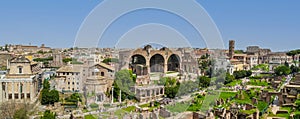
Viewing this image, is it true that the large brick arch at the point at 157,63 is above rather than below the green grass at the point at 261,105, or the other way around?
above

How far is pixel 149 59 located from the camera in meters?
20.9

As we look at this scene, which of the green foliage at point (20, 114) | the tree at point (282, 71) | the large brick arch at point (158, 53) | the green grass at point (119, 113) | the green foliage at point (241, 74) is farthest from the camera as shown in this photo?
the tree at point (282, 71)

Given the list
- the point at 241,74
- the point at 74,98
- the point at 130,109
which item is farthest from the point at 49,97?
the point at 241,74

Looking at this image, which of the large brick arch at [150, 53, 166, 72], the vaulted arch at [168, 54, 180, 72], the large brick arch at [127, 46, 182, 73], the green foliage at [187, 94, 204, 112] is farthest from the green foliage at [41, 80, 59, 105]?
the vaulted arch at [168, 54, 180, 72]

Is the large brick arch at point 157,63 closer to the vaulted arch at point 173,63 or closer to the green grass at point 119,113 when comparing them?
the vaulted arch at point 173,63

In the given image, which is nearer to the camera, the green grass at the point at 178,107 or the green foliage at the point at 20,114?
the green foliage at the point at 20,114

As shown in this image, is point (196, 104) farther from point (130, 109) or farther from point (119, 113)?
point (119, 113)

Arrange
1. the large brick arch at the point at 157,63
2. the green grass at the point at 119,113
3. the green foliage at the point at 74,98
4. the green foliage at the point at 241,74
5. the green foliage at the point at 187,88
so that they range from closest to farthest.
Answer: the green grass at the point at 119,113 → the green foliage at the point at 74,98 → the green foliage at the point at 187,88 → the large brick arch at the point at 157,63 → the green foliage at the point at 241,74

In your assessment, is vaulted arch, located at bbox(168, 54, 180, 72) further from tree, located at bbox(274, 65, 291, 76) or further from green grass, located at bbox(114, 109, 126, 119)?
green grass, located at bbox(114, 109, 126, 119)

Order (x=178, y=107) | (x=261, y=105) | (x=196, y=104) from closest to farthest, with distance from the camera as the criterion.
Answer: (x=178, y=107) < (x=196, y=104) < (x=261, y=105)

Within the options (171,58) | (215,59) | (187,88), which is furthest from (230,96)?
(171,58)

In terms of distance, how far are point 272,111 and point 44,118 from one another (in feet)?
25.7

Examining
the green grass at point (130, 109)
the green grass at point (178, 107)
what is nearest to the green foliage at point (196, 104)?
the green grass at point (178, 107)

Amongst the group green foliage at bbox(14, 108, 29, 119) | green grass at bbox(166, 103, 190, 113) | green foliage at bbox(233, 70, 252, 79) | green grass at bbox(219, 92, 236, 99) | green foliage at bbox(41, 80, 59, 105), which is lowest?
green grass at bbox(219, 92, 236, 99)
